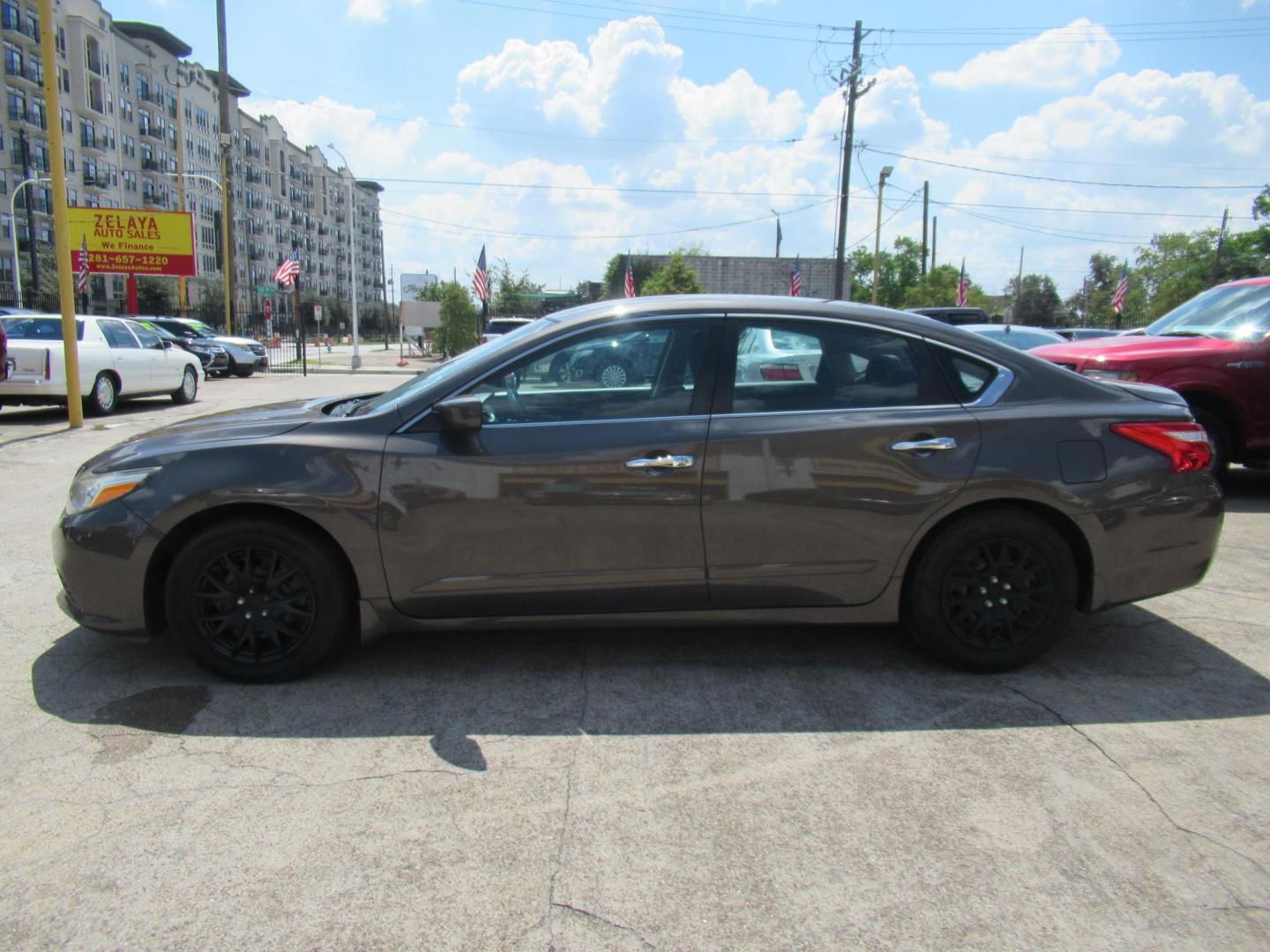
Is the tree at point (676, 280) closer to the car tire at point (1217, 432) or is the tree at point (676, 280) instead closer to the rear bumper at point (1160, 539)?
the car tire at point (1217, 432)

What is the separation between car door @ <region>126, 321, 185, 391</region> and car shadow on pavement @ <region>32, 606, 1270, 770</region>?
1186 cm

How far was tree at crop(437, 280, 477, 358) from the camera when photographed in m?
41.0

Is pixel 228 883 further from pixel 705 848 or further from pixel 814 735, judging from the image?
pixel 814 735

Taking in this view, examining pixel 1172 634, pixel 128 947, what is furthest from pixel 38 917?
pixel 1172 634

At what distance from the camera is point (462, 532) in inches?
137

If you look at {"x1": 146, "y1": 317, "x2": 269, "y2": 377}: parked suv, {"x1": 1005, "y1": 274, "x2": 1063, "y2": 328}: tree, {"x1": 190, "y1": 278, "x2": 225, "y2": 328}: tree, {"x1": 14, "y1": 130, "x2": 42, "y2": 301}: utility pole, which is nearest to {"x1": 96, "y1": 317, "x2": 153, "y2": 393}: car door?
{"x1": 146, "y1": 317, "x2": 269, "y2": 377}: parked suv

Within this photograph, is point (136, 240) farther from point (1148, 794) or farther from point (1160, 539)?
point (1148, 794)

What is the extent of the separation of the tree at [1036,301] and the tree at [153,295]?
6965cm

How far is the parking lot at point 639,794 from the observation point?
88.1 inches

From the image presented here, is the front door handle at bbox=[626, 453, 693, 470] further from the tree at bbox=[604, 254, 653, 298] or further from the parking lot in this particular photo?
the tree at bbox=[604, 254, 653, 298]

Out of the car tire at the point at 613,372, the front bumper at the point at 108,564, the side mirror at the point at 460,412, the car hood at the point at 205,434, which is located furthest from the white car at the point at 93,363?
the car tire at the point at 613,372

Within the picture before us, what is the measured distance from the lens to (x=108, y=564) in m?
3.47

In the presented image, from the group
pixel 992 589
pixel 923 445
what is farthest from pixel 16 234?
pixel 992 589

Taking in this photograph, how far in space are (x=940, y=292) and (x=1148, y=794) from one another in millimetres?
71085
